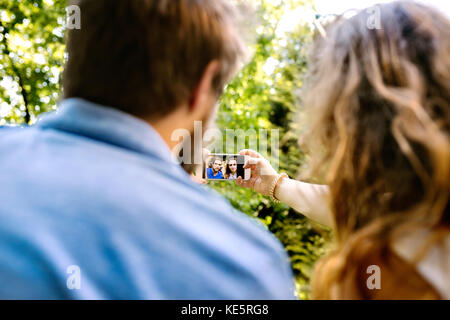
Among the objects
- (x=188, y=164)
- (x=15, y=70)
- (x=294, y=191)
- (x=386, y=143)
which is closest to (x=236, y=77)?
(x=15, y=70)

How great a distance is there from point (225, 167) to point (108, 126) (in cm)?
167

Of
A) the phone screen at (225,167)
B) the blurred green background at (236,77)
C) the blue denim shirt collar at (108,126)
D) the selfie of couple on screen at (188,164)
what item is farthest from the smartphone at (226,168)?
the blurred green background at (236,77)

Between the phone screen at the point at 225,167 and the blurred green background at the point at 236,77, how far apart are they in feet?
9.87

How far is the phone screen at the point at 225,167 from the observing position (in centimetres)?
245

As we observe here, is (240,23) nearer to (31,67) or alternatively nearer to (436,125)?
(436,125)

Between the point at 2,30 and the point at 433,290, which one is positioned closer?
the point at 433,290

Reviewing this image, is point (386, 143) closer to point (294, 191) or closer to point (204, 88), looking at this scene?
point (204, 88)

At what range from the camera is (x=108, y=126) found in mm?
827

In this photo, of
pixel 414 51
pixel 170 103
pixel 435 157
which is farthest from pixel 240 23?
pixel 435 157

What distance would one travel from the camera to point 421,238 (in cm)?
98

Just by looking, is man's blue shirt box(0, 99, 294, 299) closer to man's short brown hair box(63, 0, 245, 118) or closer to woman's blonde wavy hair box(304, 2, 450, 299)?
man's short brown hair box(63, 0, 245, 118)

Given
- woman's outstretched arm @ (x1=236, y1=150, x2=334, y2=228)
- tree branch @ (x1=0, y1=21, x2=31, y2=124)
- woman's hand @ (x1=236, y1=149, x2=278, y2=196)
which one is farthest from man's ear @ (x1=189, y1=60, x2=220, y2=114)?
tree branch @ (x1=0, y1=21, x2=31, y2=124)

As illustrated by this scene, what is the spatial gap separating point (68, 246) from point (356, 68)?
34.7 inches

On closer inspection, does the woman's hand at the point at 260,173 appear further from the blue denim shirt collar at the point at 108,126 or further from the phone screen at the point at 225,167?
the blue denim shirt collar at the point at 108,126
